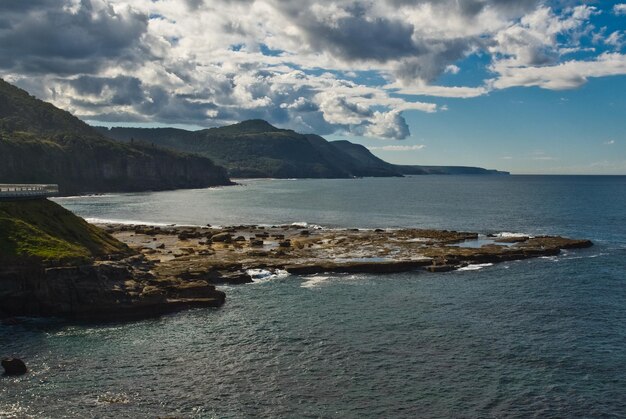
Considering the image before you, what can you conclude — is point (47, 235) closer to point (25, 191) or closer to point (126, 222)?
point (25, 191)

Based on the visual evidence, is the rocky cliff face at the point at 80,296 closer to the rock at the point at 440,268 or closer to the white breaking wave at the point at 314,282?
the white breaking wave at the point at 314,282

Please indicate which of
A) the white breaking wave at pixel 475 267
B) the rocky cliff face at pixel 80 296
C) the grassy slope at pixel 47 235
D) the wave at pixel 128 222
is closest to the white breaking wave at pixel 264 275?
the rocky cliff face at pixel 80 296

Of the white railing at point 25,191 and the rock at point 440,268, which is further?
the rock at point 440,268

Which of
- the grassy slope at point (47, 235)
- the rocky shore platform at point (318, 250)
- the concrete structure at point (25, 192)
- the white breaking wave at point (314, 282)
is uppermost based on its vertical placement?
the concrete structure at point (25, 192)

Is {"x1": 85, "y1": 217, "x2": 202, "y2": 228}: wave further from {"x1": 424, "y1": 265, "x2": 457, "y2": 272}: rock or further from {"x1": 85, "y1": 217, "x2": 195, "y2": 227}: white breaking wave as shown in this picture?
{"x1": 424, "y1": 265, "x2": 457, "y2": 272}: rock

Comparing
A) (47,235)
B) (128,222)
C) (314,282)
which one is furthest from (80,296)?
(128,222)

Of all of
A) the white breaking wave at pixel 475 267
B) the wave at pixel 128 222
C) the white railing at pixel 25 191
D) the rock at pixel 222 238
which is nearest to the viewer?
the white railing at pixel 25 191
